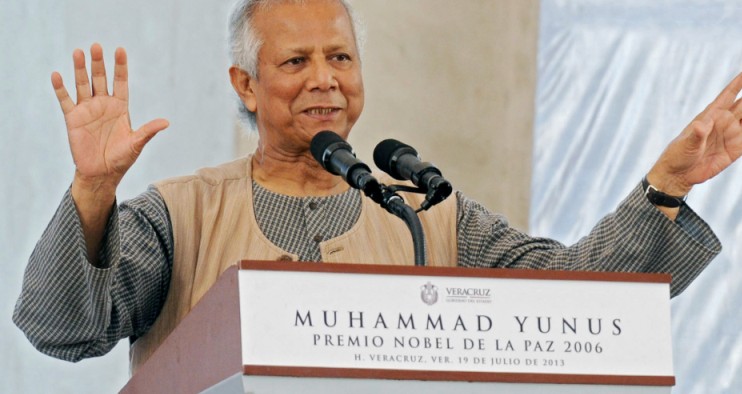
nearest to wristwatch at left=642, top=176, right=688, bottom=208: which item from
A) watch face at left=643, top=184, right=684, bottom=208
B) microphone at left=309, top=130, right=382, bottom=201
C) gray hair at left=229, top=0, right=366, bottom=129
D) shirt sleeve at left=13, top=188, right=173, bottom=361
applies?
watch face at left=643, top=184, right=684, bottom=208

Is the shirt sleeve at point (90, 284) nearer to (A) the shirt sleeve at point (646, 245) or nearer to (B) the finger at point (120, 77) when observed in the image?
(B) the finger at point (120, 77)

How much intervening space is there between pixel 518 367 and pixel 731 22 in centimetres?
295

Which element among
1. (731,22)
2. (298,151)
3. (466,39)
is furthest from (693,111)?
(298,151)

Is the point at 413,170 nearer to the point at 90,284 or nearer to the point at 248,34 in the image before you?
the point at 90,284

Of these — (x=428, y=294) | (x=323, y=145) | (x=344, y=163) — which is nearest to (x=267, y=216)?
(x=323, y=145)

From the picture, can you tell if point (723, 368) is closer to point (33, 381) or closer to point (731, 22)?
point (731, 22)

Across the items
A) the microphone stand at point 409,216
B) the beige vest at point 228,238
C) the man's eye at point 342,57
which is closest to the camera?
the microphone stand at point 409,216

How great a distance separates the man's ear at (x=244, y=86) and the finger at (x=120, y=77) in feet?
1.84

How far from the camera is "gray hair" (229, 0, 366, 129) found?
9.73 ft

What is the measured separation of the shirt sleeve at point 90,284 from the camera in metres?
2.43

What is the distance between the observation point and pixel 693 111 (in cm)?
464

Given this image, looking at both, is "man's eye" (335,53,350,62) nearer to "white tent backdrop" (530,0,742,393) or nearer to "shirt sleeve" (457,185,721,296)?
"shirt sleeve" (457,185,721,296)

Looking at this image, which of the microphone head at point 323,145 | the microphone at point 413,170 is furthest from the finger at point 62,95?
the microphone at point 413,170

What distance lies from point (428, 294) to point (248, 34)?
1.20m
